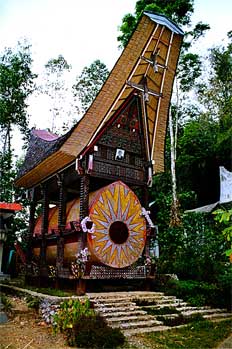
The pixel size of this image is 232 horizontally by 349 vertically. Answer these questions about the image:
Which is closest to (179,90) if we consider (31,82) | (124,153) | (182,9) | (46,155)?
(182,9)

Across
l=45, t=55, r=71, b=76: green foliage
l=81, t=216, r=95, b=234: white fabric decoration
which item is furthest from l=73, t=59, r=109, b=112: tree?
l=81, t=216, r=95, b=234: white fabric decoration

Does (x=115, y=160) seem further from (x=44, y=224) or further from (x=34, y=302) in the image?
(x=34, y=302)

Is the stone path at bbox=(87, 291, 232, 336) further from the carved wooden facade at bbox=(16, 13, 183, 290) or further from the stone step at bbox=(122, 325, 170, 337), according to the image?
the carved wooden facade at bbox=(16, 13, 183, 290)

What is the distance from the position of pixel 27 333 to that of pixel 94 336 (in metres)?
1.48

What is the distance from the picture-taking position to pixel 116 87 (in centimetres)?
925

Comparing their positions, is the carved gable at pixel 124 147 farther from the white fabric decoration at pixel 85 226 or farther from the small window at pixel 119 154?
the white fabric decoration at pixel 85 226

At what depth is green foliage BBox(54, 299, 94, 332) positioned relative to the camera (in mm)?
6164

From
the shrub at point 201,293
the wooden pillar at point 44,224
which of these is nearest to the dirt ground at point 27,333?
the wooden pillar at point 44,224

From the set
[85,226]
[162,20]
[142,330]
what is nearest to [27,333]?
A: [142,330]

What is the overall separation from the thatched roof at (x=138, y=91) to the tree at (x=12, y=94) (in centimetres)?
563

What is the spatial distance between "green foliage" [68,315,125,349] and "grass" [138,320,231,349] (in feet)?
1.69

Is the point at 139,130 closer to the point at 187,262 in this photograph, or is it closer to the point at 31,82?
the point at 187,262

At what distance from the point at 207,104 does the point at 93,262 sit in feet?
42.0

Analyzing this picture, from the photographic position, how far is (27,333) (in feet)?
20.4
